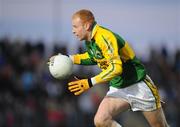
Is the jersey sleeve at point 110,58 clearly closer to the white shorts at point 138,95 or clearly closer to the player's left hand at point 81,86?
the player's left hand at point 81,86

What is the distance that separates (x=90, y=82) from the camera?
9227 millimetres

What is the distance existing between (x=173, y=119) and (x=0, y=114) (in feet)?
11.6

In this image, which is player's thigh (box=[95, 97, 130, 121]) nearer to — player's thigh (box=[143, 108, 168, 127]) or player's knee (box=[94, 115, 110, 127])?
player's knee (box=[94, 115, 110, 127])

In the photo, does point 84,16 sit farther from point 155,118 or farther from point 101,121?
point 155,118

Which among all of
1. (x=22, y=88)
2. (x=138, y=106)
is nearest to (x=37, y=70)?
(x=22, y=88)

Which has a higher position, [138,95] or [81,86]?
[81,86]

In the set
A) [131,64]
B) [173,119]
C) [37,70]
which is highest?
[131,64]

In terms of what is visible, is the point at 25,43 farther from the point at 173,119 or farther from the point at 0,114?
the point at 173,119

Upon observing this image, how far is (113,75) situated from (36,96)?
5954 mm

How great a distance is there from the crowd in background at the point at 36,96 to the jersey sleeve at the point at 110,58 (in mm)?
5547

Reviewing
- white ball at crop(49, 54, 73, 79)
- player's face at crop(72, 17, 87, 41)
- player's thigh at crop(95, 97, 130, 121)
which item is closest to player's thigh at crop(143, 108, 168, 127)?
player's thigh at crop(95, 97, 130, 121)

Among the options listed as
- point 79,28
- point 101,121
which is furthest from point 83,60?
point 101,121

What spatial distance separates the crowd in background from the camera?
48.4ft

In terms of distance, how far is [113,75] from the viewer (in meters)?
9.20
